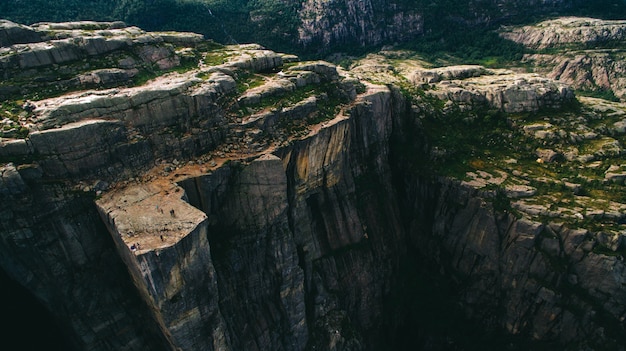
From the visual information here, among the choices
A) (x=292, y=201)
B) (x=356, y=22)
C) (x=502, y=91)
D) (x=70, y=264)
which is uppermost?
(x=356, y=22)

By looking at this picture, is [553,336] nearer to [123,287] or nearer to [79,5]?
[123,287]

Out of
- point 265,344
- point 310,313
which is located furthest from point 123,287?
point 310,313

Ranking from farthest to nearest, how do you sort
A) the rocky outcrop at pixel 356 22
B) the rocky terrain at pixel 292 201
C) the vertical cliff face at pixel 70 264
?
the rocky outcrop at pixel 356 22, the rocky terrain at pixel 292 201, the vertical cliff face at pixel 70 264

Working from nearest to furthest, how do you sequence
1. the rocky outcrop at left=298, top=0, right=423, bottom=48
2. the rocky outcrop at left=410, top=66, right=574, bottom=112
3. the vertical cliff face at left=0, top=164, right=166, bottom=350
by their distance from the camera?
1. the vertical cliff face at left=0, top=164, right=166, bottom=350
2. the rocky outcrop at left=410, top=66, right=574, bottom=112
3. the rocky outcrop at left=298, top=0, right=423, bottom=48

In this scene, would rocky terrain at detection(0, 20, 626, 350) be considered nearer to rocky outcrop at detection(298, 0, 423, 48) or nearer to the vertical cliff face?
the vertical cliff face

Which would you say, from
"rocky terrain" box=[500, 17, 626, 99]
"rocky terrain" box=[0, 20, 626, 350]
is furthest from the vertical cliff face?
"rocky terrain" box=[500, 17, 626, 99]

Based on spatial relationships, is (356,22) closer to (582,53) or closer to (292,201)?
(582,53)

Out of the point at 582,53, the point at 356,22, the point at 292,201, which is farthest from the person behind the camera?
the point at 356,22

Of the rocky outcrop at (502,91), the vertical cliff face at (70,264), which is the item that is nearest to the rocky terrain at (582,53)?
the rocky outcrop at (502,91)

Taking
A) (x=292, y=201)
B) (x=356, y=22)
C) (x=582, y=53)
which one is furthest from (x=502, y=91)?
(x=356, y=22)

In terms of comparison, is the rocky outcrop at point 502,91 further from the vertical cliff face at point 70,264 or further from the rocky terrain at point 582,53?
the rocky terrain at point 582,53
